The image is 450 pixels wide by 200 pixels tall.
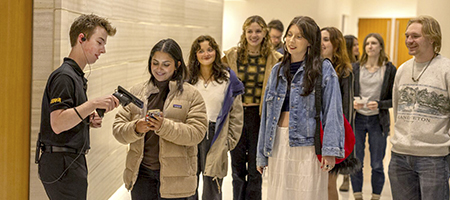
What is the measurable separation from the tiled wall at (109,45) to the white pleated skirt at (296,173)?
1285 millimetres

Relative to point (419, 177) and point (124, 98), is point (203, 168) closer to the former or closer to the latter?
point (124, 98)

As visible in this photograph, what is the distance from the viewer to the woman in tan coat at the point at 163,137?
122 inches

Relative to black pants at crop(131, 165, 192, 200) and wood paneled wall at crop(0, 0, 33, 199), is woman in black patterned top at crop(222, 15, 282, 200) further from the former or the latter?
wood paneled wall at crop(0, 0, 33, 199)

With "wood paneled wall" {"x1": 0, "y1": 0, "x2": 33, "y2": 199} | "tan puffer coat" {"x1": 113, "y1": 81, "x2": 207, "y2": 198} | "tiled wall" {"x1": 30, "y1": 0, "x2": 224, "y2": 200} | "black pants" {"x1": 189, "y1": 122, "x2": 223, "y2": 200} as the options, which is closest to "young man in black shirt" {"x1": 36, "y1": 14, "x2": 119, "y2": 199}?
"tan puffer coat" {"x1": 113, "y1": 81, "x2": 207, "y2": 198}

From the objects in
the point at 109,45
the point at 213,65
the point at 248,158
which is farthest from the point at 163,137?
the point at 109,45

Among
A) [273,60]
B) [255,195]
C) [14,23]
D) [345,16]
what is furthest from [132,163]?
[345,16]

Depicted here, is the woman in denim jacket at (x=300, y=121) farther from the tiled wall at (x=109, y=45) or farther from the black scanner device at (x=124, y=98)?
the tiled wall at (x=109, y=45)

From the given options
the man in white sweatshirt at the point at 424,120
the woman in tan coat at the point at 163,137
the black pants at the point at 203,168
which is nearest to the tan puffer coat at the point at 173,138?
the woman in tan coat at the point at 163,137

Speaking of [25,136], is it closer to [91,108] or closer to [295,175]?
[91,108]

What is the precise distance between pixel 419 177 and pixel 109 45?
9.20ft

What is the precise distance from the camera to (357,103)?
5.09 m

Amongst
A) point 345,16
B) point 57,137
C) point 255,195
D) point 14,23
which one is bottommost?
point 255,195

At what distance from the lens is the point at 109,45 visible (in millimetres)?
4688

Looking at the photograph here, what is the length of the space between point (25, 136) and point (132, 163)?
855mm
